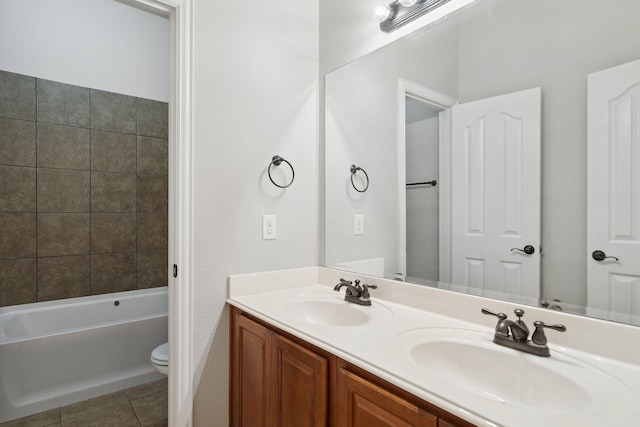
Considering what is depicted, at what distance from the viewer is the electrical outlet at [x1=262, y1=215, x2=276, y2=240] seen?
1.66 metres

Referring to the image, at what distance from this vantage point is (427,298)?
130cm

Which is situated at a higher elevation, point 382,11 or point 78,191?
point 382,11

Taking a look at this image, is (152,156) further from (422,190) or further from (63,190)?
(422,190)

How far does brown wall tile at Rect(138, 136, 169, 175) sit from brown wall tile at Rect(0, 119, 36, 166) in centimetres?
72

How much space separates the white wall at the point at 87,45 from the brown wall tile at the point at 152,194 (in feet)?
2.44

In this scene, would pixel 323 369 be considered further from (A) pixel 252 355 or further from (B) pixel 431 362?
(A) pixel 252 355

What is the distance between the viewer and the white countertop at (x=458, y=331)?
0.64 meters

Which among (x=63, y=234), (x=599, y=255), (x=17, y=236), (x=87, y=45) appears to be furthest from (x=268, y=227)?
(x=87, y=45)

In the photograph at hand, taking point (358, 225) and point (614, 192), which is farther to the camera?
point (358, 225)

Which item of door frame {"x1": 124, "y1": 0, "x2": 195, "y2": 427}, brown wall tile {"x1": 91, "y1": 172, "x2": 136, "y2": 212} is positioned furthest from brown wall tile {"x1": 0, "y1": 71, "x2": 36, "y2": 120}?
door frame {"x1": 124, "y1": 0, "x2": 195, "y2": 427}

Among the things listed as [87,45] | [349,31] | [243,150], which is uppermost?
[87,45]

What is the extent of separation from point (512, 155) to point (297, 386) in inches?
41.8

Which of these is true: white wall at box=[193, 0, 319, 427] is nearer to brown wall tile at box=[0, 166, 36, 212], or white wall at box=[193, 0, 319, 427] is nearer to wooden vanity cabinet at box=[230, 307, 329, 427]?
wooden vanity cabinet at box=[230, 307, 329, 427]

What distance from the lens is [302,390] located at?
43.1 inches
